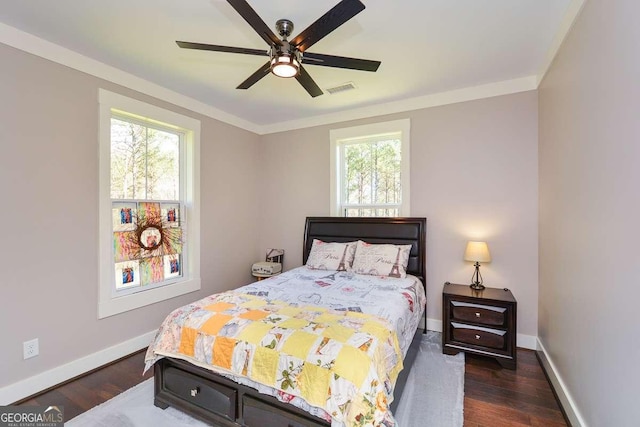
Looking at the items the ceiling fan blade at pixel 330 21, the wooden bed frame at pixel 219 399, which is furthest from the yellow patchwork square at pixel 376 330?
the ceiling fan blade at pixel 330 21

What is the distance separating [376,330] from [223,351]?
0.94 meters

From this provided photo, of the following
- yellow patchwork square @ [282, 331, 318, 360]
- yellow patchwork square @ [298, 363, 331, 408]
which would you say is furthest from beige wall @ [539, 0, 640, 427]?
yellow patchwork square @ [282, 331, 318, 360]

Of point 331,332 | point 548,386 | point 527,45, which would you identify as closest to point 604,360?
point 548,386

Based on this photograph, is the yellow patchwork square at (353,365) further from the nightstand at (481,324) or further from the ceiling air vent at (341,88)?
the ceiling air vent at (341,88)

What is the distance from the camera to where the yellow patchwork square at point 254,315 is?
6.34ft

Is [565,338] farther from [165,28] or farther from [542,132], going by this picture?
[165,28]

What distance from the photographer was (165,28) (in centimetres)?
222

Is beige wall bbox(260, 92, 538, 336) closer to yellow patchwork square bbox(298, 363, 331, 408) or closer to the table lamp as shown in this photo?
the table lamp

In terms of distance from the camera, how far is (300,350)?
159cm

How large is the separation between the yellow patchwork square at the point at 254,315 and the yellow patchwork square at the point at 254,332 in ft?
0.32

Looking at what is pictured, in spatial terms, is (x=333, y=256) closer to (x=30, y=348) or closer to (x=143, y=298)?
(x=143, y=298)

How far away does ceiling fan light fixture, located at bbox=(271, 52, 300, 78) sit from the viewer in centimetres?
184

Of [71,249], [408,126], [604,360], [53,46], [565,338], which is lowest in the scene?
[565,338]

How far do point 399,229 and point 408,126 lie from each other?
1.26 meters
